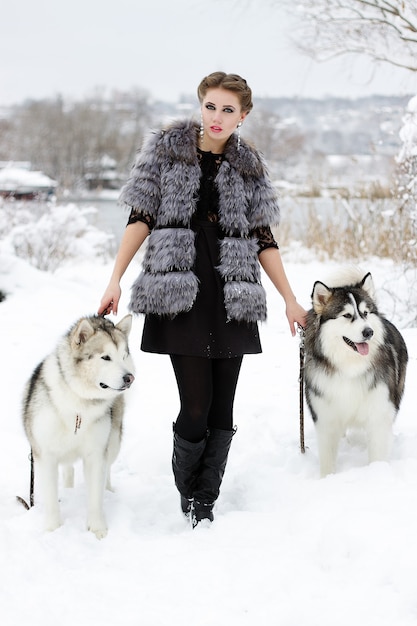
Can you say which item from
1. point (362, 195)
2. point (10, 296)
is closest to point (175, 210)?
point (10, 296)

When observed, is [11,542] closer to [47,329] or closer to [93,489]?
[93,489]

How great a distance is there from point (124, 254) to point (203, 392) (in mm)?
659

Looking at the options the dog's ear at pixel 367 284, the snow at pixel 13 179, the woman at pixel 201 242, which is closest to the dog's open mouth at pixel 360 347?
the dog's ear at pixel 367 284

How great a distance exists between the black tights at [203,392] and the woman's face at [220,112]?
93 cm

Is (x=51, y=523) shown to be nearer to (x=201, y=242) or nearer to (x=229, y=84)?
(x=201, y=242)

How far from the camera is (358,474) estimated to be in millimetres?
2914

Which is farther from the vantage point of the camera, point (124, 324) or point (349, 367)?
point (349, 367)

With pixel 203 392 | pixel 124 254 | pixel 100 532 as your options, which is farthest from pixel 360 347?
pixel 100 532

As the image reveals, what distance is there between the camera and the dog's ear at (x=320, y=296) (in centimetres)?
300

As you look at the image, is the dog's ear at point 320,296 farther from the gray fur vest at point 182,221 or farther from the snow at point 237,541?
the snow at point 237,541

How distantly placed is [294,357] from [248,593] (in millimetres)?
3377

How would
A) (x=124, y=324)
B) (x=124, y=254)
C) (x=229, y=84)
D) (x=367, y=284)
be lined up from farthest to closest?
(x=367, y=284)
(x=124, y=324)
(x=124, y=254)
(x=229, y=84)

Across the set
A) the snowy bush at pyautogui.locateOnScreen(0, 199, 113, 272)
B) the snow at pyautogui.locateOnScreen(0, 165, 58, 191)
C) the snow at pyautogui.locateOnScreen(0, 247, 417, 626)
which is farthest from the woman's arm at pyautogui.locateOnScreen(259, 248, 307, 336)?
the snow at pyautogui.locateOnScreen(0, 165, 58, 191)

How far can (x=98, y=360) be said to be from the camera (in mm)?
2668
